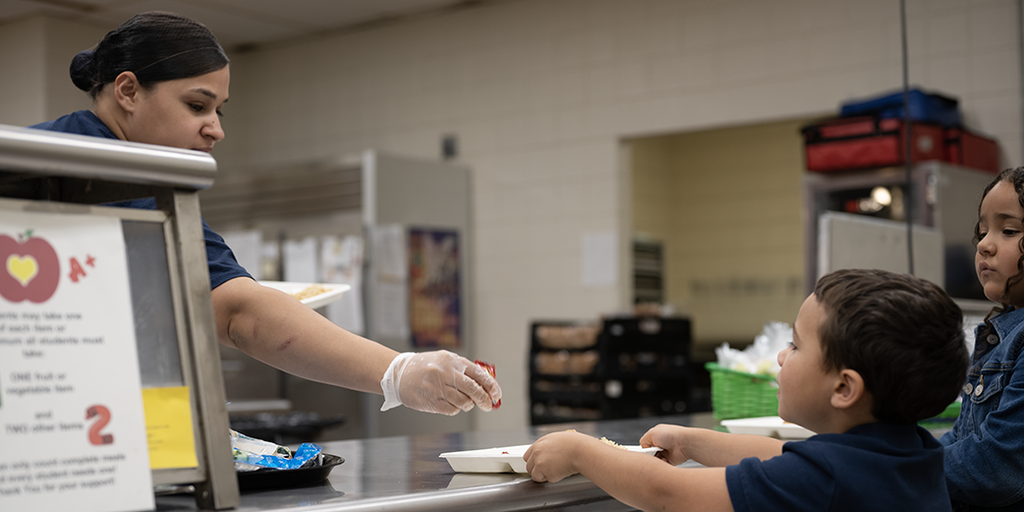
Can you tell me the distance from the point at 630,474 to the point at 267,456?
44 centimetres

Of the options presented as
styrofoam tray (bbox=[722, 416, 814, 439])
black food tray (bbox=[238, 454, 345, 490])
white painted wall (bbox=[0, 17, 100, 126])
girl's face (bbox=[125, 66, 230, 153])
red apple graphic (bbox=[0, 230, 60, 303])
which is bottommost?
styrofoam tray (bbox=[722, 416, 814, 439])

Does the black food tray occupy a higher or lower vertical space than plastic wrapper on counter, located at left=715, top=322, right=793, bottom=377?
higher

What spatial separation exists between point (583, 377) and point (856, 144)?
1.83 m

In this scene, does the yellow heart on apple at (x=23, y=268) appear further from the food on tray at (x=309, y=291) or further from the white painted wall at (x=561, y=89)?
the white painted wall at (x=561, y=89)

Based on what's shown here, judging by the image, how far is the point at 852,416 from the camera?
1121 mm

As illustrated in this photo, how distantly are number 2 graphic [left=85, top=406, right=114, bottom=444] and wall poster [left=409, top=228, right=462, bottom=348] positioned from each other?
499 cm

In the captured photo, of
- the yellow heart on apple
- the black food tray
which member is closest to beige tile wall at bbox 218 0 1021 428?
the black food tray

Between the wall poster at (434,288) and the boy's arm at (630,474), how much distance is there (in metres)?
4.70

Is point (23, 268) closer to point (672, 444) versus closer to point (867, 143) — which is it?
point (672, 444)

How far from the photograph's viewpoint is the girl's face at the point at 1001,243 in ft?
4.89

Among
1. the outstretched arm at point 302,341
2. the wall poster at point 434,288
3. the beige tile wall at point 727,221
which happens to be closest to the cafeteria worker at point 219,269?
the outstretched arm at point 302,341

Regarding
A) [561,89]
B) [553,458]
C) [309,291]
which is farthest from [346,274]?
[553,458]

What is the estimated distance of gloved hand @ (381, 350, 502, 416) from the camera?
49.6 inches

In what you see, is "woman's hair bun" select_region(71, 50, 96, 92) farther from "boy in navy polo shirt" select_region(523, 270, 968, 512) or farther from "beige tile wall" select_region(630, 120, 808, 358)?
"beige tile wall" select_region(630, 120, 808, 358)
